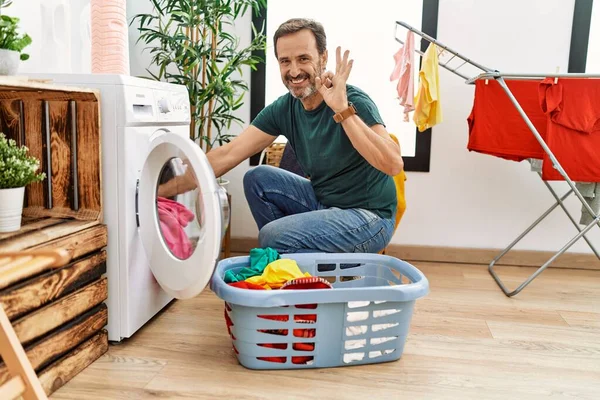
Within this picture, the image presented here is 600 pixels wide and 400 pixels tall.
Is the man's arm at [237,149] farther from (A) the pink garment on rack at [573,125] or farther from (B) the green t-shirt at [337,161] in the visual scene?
(A) the pink garment on rack at [573,125]

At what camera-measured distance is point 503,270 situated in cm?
292

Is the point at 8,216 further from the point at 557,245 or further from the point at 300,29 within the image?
the point at 557,245

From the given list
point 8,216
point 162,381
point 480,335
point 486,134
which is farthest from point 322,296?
point 486,134

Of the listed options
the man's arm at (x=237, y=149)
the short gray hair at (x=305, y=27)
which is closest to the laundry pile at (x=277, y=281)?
the man's arm at (x=237, y=149)

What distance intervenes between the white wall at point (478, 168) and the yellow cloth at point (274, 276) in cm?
148

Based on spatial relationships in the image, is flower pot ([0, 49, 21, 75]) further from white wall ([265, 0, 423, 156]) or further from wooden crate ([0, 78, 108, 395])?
white wall ([265, 0, 423, 156])

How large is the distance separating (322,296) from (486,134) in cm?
129

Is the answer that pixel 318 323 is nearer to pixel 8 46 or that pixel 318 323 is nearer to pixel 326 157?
pixel 326 157

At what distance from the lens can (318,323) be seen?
5.23 feet

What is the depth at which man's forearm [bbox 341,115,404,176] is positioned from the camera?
1721mm

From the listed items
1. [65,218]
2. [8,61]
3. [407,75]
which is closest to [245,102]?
[407,75]

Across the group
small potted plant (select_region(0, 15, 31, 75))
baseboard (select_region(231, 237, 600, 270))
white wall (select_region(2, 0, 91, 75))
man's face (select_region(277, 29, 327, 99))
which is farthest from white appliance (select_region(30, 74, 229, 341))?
baseboard (select_region(231, 237, 600, 270))

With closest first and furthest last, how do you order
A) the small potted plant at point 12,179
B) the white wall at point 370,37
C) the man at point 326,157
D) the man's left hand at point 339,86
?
the small potted plant at point 12,179 < the man's left hand at point 339,86 < the man at point 326,157 < the white wall at point 370,37

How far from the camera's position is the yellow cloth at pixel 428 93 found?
2.57 metres
